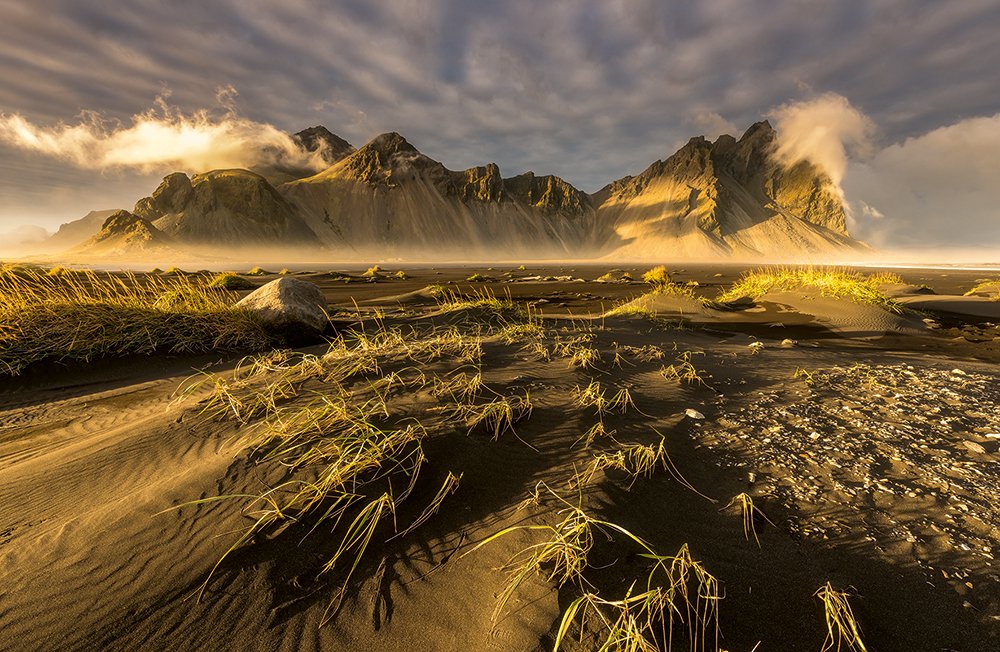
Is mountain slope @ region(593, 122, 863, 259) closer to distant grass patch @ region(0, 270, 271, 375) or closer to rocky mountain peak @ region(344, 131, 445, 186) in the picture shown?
rocky mountain peak @ region(344, 131, 445, 186)

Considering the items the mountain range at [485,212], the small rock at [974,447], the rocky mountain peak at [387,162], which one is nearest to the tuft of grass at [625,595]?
the small rock at [974,447]

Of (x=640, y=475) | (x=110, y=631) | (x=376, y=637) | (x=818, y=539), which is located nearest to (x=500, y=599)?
(x=376, y=637)

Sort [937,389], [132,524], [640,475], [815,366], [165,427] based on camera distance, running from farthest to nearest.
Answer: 1. [815,366]
2. [937,389]
3. [165,427]
4. [640,475]
5. [132,524]

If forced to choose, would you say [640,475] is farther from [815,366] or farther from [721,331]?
[721,331]

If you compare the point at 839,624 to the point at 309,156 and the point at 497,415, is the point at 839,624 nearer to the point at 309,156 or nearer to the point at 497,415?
the point at 497,415

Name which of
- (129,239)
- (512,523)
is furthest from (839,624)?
(129,239)

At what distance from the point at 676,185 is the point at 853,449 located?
144 meters

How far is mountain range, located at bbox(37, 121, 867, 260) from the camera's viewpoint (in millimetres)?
95250

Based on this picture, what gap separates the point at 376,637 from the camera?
149 cm

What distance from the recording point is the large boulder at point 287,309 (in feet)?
24.0

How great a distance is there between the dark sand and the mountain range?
103803 mm

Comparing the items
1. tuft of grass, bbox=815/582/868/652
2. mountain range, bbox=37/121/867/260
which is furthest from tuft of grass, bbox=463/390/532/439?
mountain range, bbox=37/121/867/260

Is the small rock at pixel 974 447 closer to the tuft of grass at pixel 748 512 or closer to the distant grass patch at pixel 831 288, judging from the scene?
the tuft of grass at pixel 748 512

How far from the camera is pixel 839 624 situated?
145cm
